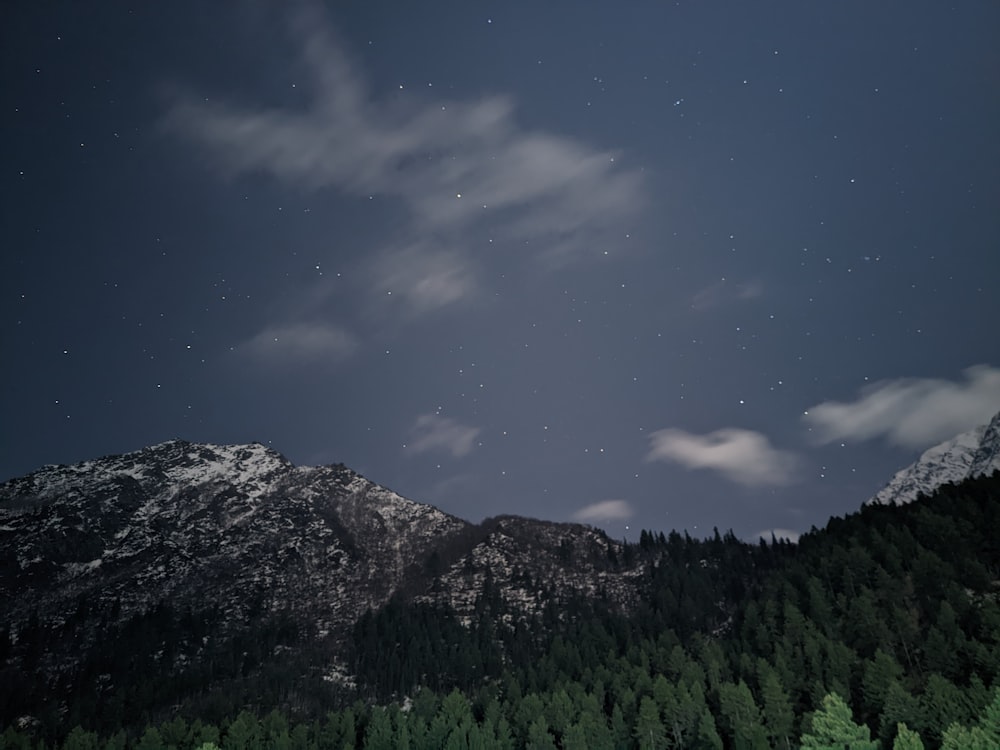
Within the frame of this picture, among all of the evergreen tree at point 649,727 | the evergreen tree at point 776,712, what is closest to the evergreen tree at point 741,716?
the evergreen tree at point 776,712

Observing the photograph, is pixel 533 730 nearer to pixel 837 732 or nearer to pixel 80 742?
pixel 837 732

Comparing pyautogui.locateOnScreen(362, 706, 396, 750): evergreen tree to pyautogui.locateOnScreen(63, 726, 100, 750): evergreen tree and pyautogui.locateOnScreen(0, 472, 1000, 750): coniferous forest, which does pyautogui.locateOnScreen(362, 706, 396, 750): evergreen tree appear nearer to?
pyautogui.locateOnScreen(0, 472, 1000, 750): coniferous forest

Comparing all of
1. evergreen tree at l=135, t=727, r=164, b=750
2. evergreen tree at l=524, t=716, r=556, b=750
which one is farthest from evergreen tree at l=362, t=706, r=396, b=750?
evergreen tree at l=135, t=727, r=164, b=750

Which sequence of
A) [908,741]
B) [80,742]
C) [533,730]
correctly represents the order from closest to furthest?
1. [908,741]
2. [533,730]
3. [80,742]

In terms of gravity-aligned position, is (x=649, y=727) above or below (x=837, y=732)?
below

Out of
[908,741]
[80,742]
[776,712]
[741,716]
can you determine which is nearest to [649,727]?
[741,716]

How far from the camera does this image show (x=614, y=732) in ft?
332

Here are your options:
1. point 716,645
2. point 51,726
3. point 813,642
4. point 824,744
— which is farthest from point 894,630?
point 51,726

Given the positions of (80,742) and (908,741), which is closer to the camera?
(908,741)

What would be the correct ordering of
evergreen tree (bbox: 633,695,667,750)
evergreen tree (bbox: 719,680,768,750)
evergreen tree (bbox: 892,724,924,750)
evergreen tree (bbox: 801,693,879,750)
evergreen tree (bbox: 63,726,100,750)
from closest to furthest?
evergreen tree (bbox: 892,724,924,750) → evergreen tree (bbox: 801,693,879,750) → evergreen tree (bbox: 719,680,768,750) → evergreen tree (bbox: 633,695,667,750) → evergreen tree (bbox: 63,726,100,750)

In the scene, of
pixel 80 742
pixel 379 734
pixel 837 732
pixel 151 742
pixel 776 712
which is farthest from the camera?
pixel 80 742

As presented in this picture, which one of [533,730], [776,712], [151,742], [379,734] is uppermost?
[151,742]

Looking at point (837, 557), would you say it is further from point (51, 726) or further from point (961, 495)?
point (51, 726)

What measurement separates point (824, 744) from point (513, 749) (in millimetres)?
49646
